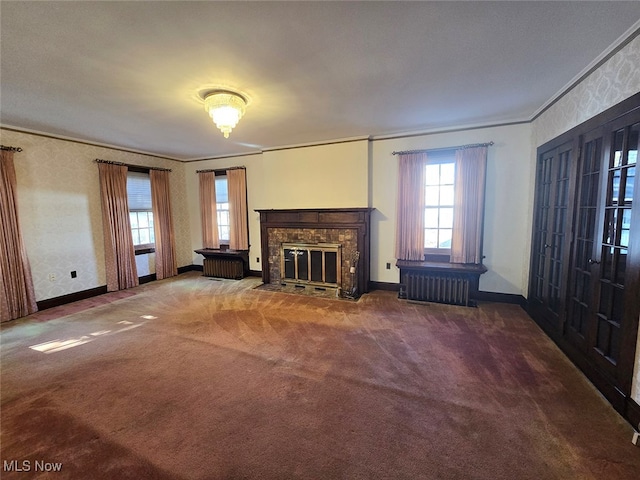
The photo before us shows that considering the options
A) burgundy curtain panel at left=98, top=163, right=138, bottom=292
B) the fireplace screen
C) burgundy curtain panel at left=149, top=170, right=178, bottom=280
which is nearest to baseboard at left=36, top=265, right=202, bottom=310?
burgundy curtain panel at left=98, top=163, right=138, bottom=292

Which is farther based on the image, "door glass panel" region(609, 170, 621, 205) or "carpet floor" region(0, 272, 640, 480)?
"door glass panel" region(609, 170, 621, 205)

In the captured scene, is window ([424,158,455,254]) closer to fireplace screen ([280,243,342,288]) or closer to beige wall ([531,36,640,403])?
beige wall ([531,36,640,403])

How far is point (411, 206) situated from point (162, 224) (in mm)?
4977

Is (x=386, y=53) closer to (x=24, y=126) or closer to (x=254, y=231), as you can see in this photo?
(x=254, y=231)

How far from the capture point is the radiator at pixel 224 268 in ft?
18.7

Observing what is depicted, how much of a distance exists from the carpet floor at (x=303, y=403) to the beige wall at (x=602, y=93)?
0.73 meters

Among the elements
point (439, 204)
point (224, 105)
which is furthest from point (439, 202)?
point (224, 105)

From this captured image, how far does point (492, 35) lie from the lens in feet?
6.26

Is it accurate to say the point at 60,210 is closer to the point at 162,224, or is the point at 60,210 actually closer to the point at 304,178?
the point at 162,224

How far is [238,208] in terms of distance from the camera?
18.8ft

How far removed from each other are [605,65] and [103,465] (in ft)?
14.9

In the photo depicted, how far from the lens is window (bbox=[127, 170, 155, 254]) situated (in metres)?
5.30

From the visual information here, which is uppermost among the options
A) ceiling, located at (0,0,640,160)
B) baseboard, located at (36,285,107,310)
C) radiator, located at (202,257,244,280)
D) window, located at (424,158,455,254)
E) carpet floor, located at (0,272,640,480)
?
ceiling, located at (0,0,640,160)

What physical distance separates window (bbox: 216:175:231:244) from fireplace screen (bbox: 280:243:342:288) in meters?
1.72
